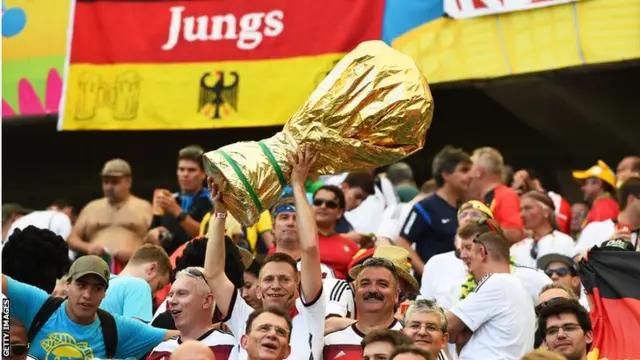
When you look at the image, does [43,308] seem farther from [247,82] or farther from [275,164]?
[247,82]

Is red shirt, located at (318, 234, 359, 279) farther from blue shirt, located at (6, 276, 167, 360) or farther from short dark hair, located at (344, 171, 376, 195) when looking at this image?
short dark hair, located at (344, 171, 376, 195)

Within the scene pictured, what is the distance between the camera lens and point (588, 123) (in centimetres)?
1435

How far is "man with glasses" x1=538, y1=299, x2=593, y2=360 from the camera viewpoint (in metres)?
7.26

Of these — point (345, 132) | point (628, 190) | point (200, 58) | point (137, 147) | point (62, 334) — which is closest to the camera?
point (345, 132)

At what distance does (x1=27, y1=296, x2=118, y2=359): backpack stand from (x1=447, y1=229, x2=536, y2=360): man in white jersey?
1.84 m

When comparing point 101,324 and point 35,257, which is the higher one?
point 35,257

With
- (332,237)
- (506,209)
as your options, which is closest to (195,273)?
(332,237)

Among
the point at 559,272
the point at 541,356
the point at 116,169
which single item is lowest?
the point at 541,356

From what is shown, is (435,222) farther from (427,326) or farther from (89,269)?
(89,269)

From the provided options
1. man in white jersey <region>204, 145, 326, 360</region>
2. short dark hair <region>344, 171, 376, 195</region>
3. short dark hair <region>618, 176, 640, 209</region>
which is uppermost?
short dark hair <region>344, 171, 376, 195</region>

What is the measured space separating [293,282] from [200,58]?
5.98 meters

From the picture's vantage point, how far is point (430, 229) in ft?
34.4

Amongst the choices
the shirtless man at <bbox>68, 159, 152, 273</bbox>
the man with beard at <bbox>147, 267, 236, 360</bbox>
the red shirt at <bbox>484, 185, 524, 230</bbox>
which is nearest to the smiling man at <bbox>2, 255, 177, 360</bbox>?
the man with beard at <bbox>147, 267, 236, 360</bbox>

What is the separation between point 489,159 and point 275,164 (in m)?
4.51
